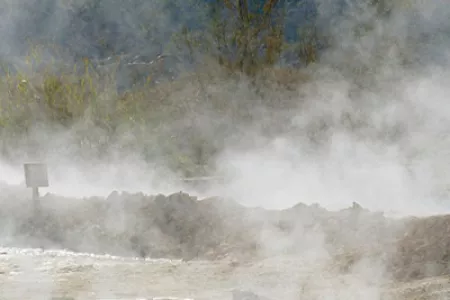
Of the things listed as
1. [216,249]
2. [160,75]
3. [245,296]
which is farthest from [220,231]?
[160,75]

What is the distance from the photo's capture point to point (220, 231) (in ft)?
33.5

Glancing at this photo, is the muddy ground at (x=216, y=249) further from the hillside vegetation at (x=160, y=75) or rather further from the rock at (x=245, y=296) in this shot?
the hillside vegetation at (x=160, y=75)

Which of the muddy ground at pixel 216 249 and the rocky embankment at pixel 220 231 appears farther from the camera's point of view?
the rocky embankment at pixel 220 231

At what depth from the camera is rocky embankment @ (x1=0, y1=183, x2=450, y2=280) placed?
764cm

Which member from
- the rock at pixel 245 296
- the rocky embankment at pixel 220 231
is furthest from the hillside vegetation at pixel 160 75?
the rock at pixel 245 296

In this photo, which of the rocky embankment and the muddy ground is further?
the rocky embankment

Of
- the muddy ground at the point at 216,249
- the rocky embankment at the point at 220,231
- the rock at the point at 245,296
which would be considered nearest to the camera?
the rock at the point at 245,296

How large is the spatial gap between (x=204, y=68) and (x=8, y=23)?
8.71m

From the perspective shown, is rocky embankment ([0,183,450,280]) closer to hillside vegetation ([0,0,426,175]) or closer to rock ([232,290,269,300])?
rock ([232,290,269,300])

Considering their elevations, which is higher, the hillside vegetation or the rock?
the hillside vegetation

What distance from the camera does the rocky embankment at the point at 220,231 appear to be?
301 inches

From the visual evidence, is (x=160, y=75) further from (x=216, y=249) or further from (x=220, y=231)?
(x=216, y=249)

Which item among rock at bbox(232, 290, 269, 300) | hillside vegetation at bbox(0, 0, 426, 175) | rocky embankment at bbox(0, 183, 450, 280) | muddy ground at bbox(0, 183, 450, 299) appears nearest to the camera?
rock at bbox(232, 290, 269, 300)

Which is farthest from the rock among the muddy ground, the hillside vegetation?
the hillside vegetation
